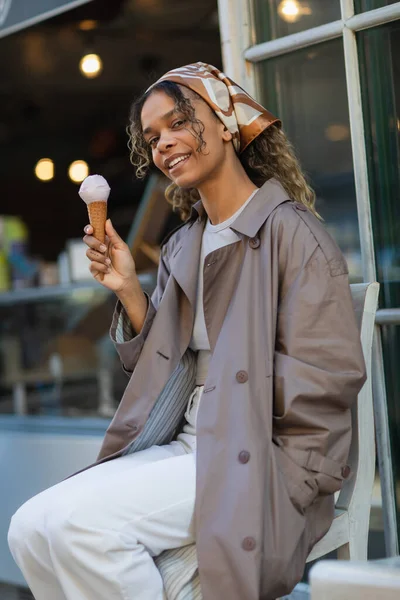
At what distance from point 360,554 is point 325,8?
5.83 feet

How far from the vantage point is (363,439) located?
221 cm

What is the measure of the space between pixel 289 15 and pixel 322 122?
40cm

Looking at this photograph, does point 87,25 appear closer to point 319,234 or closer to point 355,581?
point 319,234

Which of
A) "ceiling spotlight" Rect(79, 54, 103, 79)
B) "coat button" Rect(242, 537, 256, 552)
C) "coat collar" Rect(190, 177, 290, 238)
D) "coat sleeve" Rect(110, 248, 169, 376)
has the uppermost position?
"ceiling spotlight" Rect(79, 54, 103, 79)

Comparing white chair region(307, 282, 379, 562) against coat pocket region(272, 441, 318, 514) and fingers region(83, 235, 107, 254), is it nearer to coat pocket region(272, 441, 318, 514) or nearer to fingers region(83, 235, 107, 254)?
coat pocket region(272, 441, 318, 514)

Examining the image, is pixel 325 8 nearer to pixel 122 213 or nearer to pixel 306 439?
pixel 306 439

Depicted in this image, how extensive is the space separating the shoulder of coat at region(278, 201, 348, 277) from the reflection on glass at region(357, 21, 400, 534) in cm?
57

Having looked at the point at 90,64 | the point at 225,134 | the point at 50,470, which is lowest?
the point at 50,470

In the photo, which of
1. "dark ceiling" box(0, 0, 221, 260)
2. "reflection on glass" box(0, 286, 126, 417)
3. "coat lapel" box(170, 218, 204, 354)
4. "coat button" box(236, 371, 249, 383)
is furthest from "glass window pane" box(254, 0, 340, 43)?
"reflection on glass" box(0, 286, 126, 417)

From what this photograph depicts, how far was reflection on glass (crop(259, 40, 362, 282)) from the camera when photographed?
9.22 feet

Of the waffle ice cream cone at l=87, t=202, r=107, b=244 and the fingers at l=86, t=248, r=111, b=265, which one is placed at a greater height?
the waffle ice cream cone at l=87, t=202, r=107, b=244

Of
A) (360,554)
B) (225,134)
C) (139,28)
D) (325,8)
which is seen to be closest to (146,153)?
(225,134)

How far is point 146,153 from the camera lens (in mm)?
2494

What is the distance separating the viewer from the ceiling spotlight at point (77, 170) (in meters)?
8.74
